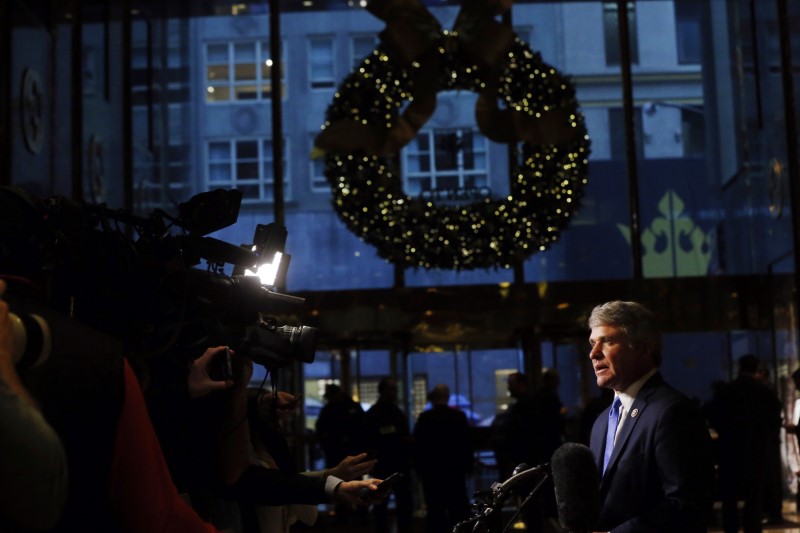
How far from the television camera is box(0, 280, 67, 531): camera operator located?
17cm

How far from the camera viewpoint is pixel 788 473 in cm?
1045

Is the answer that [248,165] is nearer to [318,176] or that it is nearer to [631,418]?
[318,176]

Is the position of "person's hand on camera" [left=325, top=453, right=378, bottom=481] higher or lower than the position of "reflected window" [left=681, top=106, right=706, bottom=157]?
lower

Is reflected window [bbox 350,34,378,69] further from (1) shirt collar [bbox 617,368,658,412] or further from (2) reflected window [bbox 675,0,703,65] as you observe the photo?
(1) shirt collar [bbox 617,368,658,412]

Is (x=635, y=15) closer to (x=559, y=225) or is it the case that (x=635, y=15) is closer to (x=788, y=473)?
(x=559, y=225)

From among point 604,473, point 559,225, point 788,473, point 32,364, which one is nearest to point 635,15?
point 559,225

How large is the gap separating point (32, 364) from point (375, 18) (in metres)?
10.2

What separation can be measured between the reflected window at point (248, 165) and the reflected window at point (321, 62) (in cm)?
69

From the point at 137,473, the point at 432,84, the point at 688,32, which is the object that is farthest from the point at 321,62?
the point at 137,473

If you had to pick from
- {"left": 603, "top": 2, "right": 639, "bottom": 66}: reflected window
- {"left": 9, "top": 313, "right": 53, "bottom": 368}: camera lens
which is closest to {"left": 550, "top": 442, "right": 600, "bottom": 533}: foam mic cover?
{"left": 9, "top": 313, "right": 53, "bottom": 368}: camera lens

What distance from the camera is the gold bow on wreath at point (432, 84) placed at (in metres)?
10.2

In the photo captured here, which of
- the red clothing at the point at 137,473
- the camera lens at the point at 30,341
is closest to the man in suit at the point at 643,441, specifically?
the red clothing at the point at 137,473

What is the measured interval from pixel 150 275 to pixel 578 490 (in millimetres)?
904

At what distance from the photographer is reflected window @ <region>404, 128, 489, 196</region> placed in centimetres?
1067
